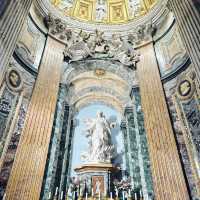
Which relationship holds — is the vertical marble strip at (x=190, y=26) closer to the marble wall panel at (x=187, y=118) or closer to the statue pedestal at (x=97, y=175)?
the marble wall panel at (x=187, y=118)

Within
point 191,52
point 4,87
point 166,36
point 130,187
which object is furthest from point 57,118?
point 166,36

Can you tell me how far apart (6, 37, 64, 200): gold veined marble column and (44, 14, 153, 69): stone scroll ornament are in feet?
3.93

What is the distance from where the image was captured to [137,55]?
9.27m

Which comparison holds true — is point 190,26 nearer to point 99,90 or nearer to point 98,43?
point 98,43

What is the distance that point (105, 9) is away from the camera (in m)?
11.2

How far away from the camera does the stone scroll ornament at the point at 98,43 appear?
9.25 metres

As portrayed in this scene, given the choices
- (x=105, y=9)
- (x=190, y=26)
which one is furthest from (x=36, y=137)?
(x=105, y=9)

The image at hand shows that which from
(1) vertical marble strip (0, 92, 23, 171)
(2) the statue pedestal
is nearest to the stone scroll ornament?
(1) vertical marble strip (0, 92, 23, 171)

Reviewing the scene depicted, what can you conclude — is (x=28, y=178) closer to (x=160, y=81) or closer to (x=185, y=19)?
(x=160, y=81)

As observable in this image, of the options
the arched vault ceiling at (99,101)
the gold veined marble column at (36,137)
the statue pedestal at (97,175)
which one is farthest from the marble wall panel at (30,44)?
the statue pedestal at (97,175)

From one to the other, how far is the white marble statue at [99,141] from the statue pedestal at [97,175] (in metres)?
0.46

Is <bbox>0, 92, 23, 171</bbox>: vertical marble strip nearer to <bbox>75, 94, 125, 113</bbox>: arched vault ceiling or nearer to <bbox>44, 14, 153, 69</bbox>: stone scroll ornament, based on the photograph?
<bbox>44, 14, 153, 69</bbox>: stone scroll ornament

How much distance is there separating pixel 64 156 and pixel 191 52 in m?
6.26

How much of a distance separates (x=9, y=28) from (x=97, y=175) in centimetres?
563
